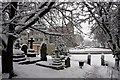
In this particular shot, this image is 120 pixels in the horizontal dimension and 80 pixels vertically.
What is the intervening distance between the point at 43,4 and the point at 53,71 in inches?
218

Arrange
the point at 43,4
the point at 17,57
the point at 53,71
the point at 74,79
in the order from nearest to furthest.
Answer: the point at 43,4 < the point at 74,79 < the point at 53,71 < the point at 17,57

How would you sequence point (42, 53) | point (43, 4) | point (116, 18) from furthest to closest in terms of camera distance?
point (42, 53)
point (116, 18)
point (43, 4)

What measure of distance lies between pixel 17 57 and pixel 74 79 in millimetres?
5758

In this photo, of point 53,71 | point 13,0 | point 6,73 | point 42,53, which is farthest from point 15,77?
point 42,53

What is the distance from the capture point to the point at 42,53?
1612 centimetres

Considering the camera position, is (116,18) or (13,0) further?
(116,18)

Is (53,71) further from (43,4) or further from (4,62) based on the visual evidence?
(43,4)

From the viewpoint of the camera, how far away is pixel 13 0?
26.8 feet

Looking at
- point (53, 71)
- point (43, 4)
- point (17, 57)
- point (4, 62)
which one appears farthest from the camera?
Result: point (17, 57)

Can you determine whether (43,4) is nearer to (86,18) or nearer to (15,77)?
(15,77)

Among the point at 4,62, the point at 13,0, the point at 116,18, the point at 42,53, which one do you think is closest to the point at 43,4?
the point at 13,0

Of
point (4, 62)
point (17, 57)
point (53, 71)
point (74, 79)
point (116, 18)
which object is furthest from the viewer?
point (17, 57)

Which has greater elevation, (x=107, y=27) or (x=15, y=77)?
(x=107, y=27)

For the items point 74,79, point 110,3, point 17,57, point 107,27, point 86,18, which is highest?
point 110,3
